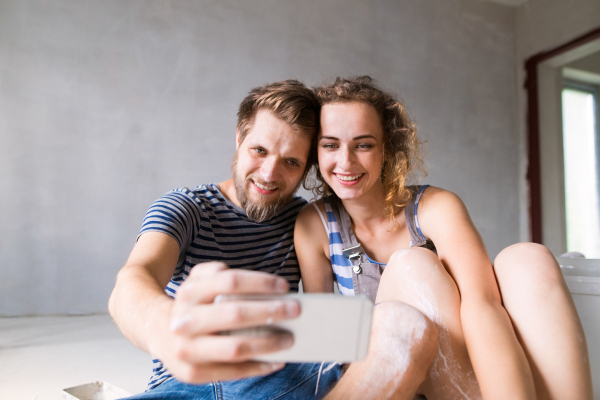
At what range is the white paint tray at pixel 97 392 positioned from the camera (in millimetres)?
1152

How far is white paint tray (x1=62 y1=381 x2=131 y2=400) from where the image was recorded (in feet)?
3.78

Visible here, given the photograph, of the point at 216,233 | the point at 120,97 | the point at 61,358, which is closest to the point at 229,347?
the point at 216,233

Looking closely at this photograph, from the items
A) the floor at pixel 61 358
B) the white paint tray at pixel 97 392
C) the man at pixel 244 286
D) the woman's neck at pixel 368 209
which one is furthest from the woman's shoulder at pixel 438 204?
the floor at pixel 61 358

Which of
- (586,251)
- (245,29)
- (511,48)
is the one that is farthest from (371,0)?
(586,251)

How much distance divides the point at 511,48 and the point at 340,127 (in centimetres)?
362

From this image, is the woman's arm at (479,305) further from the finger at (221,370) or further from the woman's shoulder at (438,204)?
the finger at (221,370)

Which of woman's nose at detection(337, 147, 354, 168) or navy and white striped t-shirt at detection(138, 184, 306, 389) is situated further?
woman's nose at detection(337, 147, 354, 168)

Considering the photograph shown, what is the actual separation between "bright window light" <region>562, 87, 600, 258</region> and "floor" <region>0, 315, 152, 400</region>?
3.78 m

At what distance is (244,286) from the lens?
1.36 feet

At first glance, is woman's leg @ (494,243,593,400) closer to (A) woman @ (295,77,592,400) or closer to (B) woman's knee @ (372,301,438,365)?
(A) woman @ (295,77,592,400)

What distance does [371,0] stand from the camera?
344 centimetres

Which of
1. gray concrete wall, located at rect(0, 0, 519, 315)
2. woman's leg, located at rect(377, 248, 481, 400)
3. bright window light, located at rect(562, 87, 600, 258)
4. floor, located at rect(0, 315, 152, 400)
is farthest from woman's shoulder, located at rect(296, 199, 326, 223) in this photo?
bright window light, located at rect(562, 87, 600, 258)

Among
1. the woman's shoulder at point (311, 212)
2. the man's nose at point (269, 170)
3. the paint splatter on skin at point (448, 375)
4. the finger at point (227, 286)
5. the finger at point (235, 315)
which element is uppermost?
the man's nose at point (269, 170)

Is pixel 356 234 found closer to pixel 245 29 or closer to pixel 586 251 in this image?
pixel 245 29
